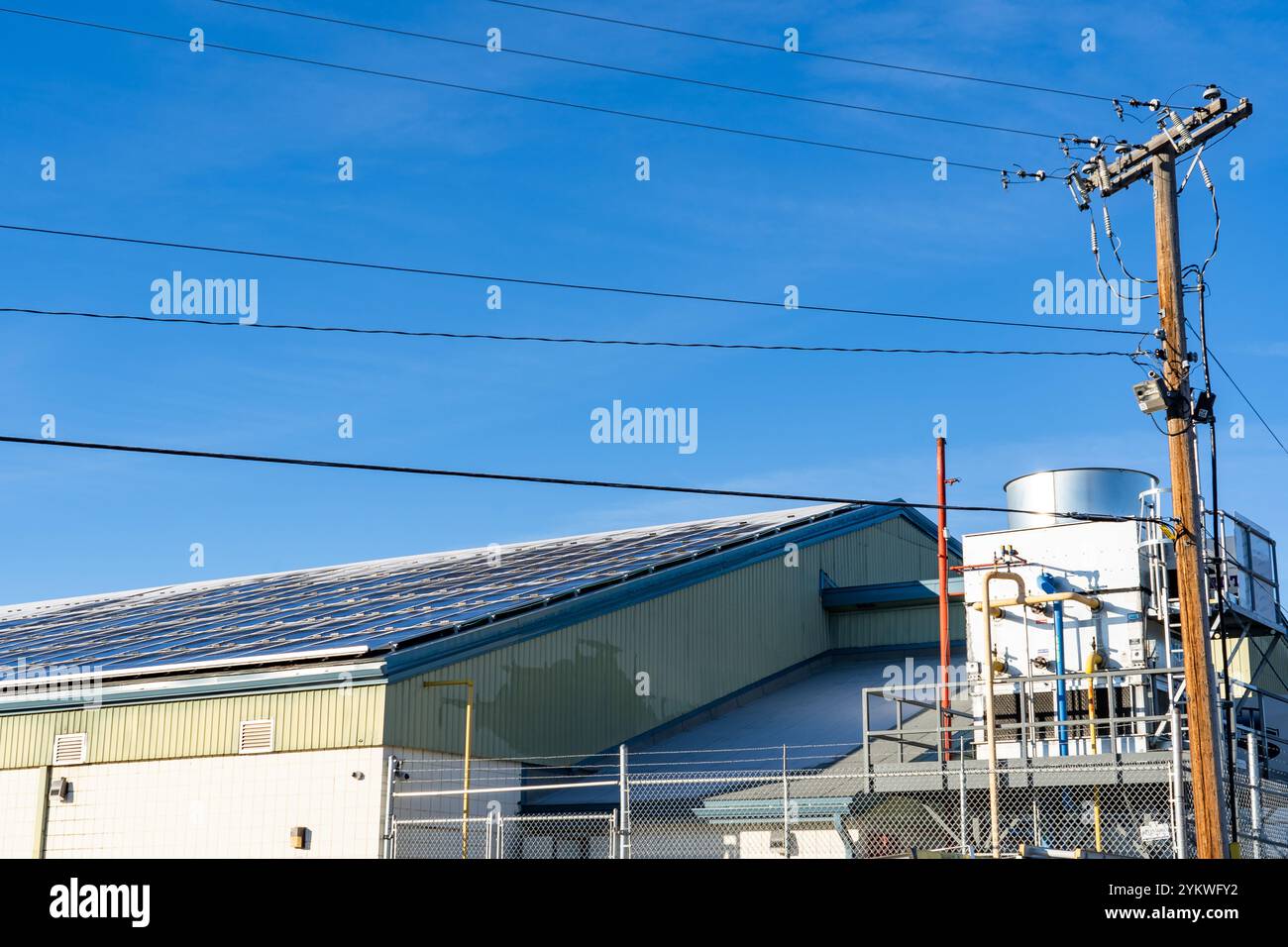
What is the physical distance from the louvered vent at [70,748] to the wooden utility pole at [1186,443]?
20.0m

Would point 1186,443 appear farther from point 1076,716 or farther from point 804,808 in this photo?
point 804,808

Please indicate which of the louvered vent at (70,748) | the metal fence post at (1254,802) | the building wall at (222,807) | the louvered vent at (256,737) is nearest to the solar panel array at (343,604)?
the louvered vent at (256,737)

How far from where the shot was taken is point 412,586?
33.8 m

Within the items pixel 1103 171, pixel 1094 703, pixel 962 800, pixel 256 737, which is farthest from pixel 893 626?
pixel 1103 171

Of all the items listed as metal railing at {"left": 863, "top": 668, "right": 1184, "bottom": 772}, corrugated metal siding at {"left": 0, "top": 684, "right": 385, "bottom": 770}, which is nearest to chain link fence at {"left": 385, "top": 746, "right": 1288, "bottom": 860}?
metal railing at {"left": 863, "top": 668, "right": 1184, "bottom": 772}

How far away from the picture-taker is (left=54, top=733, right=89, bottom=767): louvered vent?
2728 cm

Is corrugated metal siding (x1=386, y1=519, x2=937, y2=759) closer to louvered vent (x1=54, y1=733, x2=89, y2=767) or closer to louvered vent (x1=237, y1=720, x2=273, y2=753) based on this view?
louvered vent (x1=237, y1=720, x2=273, y2=753)

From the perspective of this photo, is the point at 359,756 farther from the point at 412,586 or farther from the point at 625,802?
the point at 412,586

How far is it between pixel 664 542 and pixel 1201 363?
1816cm

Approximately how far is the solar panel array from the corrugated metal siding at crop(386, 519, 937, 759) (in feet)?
2.91

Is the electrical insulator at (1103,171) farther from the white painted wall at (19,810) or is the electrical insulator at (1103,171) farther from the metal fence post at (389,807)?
the white painted wall at (19,810)

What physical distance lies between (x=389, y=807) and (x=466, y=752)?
6.78 feet

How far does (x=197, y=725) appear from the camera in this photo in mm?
26062

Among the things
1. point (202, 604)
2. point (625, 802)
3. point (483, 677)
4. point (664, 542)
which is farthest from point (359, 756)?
point (202, 604)
